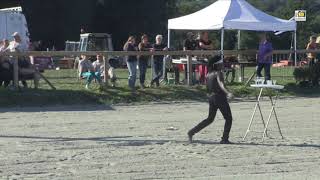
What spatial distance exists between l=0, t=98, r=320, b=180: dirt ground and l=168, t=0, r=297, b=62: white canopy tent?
239 inches

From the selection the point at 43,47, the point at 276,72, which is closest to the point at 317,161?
the point at 276,72

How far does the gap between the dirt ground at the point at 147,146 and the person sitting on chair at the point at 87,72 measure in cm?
314

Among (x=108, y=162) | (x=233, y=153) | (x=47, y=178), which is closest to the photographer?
(x=47, y=178)

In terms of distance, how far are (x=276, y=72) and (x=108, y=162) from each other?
676 inches

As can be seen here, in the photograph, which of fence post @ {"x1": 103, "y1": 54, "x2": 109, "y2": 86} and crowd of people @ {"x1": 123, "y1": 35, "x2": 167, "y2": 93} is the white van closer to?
crowd of people @ {"x1": 123, "y1": 35, "x2": 167, "y2": 93}

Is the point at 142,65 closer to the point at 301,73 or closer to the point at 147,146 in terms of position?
the point at 301,73

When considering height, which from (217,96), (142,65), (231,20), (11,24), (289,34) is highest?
(231,20)

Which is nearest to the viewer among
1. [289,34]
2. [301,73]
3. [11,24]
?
[301,73]

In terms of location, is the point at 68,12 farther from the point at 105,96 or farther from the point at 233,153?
the point at 233,153

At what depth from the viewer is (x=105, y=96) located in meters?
19.6

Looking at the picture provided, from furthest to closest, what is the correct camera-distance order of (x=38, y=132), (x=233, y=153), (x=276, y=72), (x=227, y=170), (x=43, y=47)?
1. (x=43, y=47)
2. (x=276, y=72)
3. (x=38, y=132)
4. (x=233, y=153)
5. (x=227, y=170)

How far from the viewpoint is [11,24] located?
35.1 meters

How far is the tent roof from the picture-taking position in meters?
23.4

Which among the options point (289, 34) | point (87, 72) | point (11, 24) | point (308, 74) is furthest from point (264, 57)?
point (289, 34)
